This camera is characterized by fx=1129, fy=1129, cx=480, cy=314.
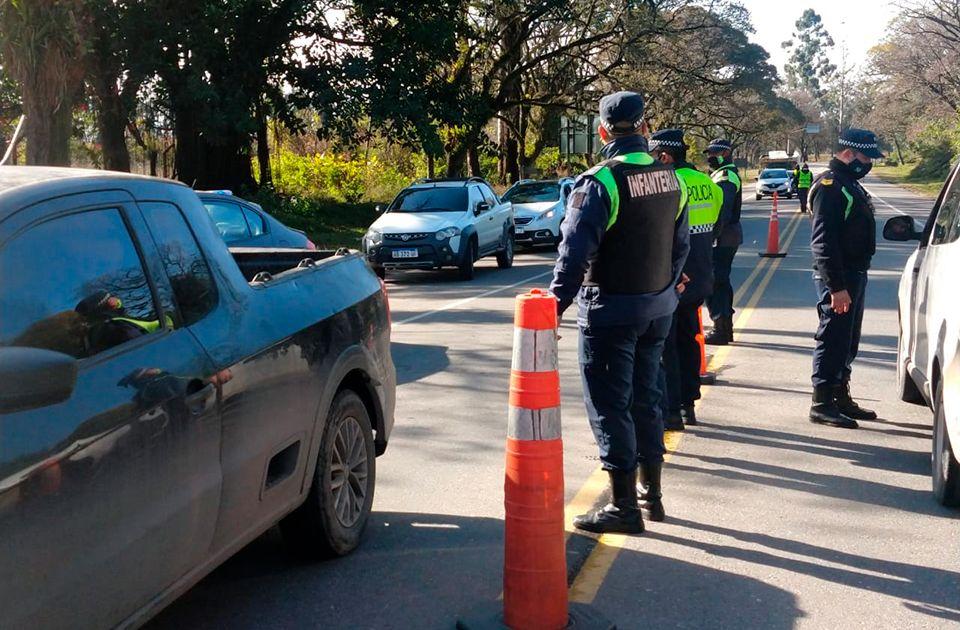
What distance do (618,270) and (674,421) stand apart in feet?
8.56

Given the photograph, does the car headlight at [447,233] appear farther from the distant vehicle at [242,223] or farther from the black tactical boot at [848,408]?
the black tactical boot at [848,408]

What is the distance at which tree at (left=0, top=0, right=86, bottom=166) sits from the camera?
666 inches

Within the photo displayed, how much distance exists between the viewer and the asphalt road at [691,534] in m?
4.48

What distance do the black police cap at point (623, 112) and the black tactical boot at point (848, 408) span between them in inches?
139

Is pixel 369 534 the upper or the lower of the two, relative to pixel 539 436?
lower

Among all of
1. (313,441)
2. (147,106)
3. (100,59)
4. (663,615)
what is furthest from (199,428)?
(147,106)

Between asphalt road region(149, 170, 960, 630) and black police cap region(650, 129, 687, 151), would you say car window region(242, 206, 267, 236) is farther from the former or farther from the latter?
black police cap region(650, 129, 687, 151)

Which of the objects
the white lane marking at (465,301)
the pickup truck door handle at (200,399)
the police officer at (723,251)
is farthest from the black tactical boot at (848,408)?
the white lane marking at (465,301)

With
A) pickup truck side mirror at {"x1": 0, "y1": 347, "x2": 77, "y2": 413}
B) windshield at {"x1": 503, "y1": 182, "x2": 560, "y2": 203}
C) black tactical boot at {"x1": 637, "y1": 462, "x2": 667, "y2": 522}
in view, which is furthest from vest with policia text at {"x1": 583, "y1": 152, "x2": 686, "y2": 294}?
windshield at {"x1": 503, "y1": 182, "x2": 560, "y2": 203}

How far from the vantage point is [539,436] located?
3.92 metres

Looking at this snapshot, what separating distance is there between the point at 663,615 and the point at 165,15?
22.8 meters

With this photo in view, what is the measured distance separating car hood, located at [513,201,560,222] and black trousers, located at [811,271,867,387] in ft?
57.9

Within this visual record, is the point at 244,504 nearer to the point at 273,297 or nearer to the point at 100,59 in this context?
the point at 273,297

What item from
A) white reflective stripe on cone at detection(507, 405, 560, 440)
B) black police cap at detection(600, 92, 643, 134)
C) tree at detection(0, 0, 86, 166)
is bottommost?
white reflective stripe on cone at detection(507, 405, 560, 440)
